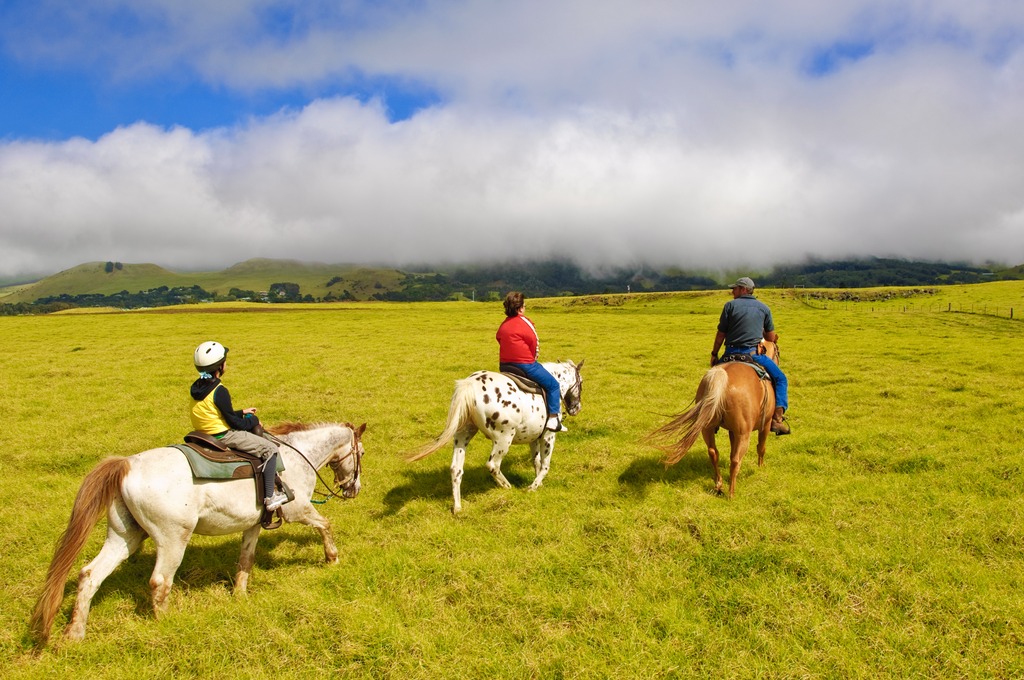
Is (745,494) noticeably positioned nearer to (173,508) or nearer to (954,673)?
(954,673)

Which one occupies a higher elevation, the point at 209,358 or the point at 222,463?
the point at 209,358

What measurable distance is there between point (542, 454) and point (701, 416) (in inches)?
131

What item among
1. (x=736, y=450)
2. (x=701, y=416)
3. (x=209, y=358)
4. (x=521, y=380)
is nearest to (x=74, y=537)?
(x=209, y=358)

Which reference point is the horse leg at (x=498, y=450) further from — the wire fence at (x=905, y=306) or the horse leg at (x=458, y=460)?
the wire fence at (x=905, y=306)

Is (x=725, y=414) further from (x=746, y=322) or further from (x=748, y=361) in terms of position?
(x=746, y=322)

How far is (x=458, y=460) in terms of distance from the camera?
973 cm

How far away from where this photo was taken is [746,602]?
21.7 feet

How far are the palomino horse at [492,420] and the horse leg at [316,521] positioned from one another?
216 cm

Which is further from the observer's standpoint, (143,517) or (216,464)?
(216,464)

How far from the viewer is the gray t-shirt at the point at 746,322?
11.2m

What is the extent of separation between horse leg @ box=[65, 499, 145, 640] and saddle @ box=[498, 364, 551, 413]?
249 inches

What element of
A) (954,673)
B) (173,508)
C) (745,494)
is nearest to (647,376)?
(745,494)

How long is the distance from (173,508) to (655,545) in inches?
266

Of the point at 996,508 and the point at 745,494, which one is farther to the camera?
the point at 745,494
